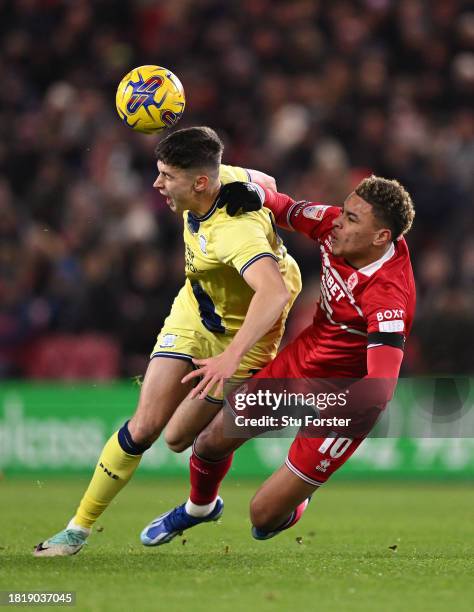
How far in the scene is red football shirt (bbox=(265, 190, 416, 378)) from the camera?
586 centimetres

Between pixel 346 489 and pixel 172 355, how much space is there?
494cm

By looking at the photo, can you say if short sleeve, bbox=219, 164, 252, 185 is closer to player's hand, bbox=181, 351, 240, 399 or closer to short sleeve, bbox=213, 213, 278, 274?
short sleeve, bbox=213, 213, 278, 274

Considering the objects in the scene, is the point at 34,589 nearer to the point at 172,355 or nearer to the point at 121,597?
the point at 121,597

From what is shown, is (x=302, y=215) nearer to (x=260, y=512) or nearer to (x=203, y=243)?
(x=203, y=243)

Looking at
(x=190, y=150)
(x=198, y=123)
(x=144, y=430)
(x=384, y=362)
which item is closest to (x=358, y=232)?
(x=384, y=362)

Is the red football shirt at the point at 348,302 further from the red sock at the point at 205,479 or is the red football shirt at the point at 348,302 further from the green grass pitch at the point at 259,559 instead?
the green grass pitch at the point at 259,559

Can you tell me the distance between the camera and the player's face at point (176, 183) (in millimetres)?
5988

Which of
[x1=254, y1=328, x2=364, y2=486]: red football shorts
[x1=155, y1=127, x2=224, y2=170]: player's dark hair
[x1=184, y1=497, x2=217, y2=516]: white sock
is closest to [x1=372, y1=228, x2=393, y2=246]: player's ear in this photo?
[x1=254, y1=328, x2=364, y2=486]: red football shorts

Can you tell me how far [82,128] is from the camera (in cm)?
1295

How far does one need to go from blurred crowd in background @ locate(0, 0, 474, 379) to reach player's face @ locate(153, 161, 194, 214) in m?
5.39

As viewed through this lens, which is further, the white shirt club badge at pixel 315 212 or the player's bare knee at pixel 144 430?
the white shirt club badge at pixel 315 212

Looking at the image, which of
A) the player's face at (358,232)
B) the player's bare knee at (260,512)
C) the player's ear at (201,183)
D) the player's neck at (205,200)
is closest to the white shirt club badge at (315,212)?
the player's face at (358,232)

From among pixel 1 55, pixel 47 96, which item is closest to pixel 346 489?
pixel 47 96

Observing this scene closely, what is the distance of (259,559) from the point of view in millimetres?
6020
